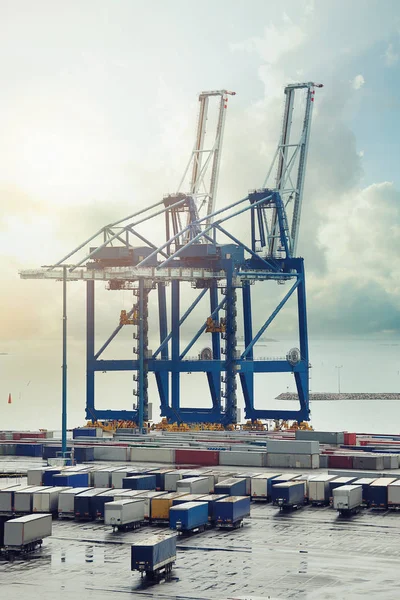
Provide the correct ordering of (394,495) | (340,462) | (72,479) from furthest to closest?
1. (340,462)
2. (72,479)
3. (394,495)

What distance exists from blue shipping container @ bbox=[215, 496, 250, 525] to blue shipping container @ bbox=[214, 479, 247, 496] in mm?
4860

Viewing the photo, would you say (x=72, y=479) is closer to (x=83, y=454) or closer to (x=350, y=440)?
(x=83, y=454)

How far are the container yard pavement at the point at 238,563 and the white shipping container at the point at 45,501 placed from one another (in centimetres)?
195

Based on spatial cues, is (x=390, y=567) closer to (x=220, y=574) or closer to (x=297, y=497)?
(x=220, y=574)

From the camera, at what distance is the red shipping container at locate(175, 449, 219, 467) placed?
8988 cm

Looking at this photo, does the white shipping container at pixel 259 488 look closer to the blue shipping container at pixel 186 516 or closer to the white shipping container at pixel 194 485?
the white shipping container at pixel 194 485

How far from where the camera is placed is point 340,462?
285 ft

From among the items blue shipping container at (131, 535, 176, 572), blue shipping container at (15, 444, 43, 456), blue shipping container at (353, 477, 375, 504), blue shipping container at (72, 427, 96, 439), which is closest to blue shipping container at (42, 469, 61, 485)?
blue shipping container at (353, 477, 375, 504)

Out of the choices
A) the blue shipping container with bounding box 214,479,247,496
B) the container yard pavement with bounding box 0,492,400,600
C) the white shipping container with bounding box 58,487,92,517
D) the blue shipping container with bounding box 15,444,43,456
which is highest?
the blue shipping container with bounding box 15,444,43,456

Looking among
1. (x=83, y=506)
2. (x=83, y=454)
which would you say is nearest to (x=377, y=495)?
(x=83, y=506)

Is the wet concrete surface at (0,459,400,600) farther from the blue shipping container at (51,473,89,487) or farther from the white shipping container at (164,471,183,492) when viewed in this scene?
the white shipping container at (164,471,183,492)

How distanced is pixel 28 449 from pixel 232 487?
40.6 meters

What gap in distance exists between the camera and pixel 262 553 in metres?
53.8

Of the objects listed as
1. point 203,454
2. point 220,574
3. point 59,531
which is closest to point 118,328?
point 203,454
